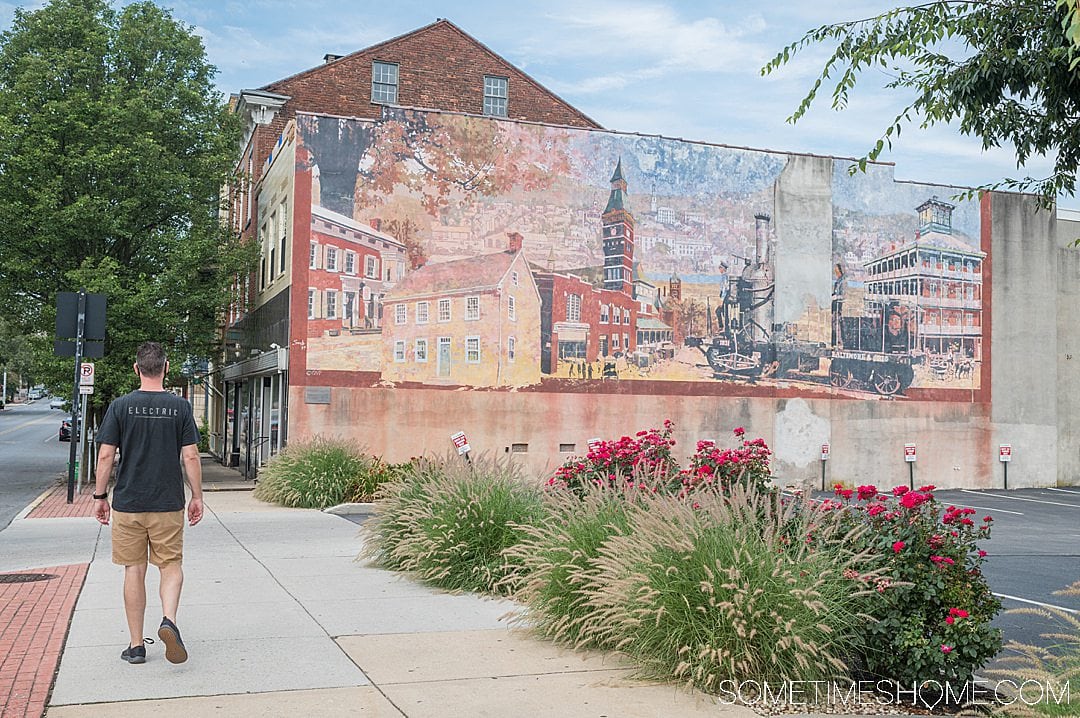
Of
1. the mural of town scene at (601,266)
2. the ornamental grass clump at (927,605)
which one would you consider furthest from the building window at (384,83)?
the ornamental grass clump at (927,605)

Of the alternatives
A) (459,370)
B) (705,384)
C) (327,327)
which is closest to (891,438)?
(705,384)

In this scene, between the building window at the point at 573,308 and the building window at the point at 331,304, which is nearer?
the building window at the point at 331,304

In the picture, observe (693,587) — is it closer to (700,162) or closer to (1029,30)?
(1029,30)

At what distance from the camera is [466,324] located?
24.8 m

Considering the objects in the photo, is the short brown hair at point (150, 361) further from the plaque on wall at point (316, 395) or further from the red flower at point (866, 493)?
the plaque on wall at point (316, 395)

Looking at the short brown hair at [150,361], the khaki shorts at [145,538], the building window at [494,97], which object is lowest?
the khaki shorts at [145,538]

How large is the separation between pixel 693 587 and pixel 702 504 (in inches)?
33.7

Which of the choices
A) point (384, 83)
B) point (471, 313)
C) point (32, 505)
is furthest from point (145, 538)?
point (384, 83)

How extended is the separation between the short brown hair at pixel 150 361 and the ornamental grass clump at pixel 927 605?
4.76 metres

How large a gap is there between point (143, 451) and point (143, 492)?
27 cm

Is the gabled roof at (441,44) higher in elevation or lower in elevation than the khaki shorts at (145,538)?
higher

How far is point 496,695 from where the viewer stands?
241 inches

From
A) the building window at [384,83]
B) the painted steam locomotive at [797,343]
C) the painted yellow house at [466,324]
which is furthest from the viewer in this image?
the building window at [384,83]

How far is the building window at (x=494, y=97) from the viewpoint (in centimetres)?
3412
